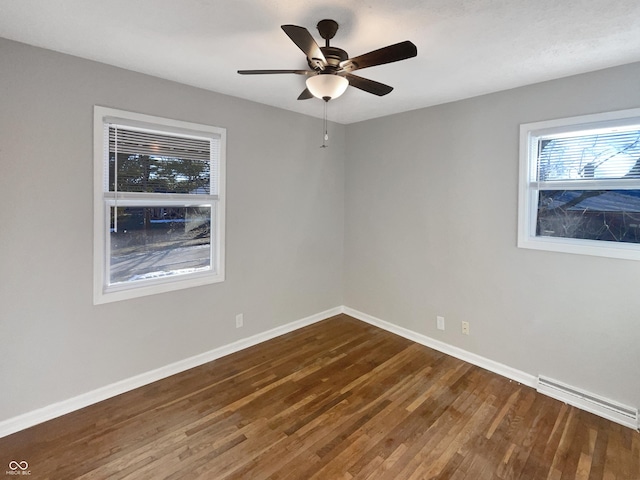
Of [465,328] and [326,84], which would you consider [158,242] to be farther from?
[465,328]

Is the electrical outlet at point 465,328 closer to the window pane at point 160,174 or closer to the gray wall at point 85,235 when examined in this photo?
the gray wall at point 85,235

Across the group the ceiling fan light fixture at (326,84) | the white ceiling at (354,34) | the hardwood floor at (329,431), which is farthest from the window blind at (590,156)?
the ceiling fan light fixture at (326,84)

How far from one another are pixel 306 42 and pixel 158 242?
6.90ft

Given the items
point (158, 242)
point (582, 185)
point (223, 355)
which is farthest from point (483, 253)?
point (158, 242)

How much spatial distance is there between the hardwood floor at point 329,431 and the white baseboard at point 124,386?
0.06m

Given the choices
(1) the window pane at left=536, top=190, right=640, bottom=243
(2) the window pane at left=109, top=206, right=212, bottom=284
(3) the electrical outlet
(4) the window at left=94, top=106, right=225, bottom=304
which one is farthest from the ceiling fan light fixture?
(3) the electrical outlet

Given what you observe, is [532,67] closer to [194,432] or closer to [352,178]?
[352,178]

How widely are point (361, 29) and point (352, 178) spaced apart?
2.35 meters

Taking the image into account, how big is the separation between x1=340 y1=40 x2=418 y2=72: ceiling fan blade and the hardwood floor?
7.41 feet

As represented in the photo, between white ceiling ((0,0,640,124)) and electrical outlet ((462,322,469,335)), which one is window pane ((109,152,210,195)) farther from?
electrical outlet ((462,322,469,335))

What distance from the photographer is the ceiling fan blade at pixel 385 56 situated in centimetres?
152

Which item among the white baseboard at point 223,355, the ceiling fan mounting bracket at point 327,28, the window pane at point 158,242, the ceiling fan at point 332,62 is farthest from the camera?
the window pane at point 158,242

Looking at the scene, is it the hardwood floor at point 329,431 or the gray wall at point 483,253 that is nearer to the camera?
the hardwood floor at point 329,431

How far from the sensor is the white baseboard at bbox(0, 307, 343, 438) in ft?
7.14
